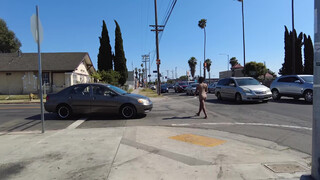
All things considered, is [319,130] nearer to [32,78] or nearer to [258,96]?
[258,96]

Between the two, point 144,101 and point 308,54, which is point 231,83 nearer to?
point 144,101

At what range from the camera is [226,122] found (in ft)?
26.1

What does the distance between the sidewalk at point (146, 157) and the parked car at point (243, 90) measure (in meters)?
7.54

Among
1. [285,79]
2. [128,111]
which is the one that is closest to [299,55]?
[285,79]

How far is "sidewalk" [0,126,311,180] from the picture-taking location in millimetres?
3541

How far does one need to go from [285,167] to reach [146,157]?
2.53m

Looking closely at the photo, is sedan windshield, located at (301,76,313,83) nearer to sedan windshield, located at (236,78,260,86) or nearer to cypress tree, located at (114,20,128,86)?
sedan windshield, located at (236,78,260,86)

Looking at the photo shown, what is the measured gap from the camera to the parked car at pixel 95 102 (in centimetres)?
870

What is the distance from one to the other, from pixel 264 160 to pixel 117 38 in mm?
33019

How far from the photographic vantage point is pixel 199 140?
5500 millimetres

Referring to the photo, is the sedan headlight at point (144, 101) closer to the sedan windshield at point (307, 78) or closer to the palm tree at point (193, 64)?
the sedan windshield at point (307, 78)

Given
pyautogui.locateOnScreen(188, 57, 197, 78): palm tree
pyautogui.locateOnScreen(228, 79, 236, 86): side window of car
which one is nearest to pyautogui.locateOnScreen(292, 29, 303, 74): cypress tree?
pyautogui.locateOnScreen(228, 79, 236, 86): side window of car

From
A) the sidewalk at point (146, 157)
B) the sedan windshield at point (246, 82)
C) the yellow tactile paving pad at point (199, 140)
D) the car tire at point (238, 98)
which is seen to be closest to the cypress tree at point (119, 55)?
the sedan windshield at point (246, 82)

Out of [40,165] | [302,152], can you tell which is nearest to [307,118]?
[302,152]
